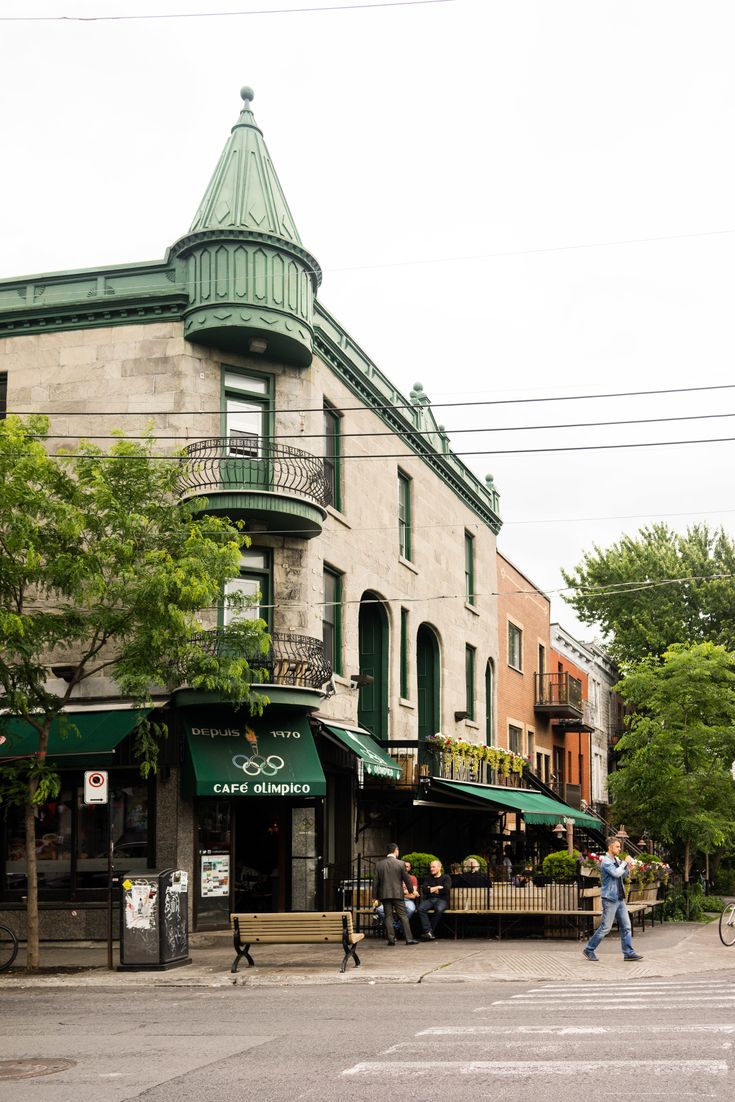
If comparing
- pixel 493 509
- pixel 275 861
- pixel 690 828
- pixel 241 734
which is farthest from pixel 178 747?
pixel 493 509

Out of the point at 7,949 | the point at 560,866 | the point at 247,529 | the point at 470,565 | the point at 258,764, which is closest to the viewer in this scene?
the point at 7,949

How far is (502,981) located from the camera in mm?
16000

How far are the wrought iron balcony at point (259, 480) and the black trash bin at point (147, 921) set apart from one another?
660 cm

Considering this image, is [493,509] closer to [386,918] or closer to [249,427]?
[249,427]

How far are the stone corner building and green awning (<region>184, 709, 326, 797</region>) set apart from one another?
0.03 m

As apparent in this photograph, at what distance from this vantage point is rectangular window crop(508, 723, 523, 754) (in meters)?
38.7

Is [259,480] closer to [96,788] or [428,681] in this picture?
[96,788]

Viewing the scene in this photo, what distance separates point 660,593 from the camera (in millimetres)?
51000

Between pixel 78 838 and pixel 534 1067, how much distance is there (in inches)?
560

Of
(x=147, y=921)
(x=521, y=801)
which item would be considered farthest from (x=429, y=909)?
(x=521, y=801)

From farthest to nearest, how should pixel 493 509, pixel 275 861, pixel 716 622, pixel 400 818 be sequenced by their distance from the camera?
pixel 716 622
pixel 493 509
pixel 400 818
pixel 275 861

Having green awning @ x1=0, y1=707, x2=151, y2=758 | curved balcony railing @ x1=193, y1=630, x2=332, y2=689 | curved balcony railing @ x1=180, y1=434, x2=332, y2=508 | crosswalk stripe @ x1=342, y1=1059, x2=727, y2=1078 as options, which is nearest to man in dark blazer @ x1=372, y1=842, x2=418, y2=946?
curved balcony railing @ x1=193, y1=630, x2=332, y2=689

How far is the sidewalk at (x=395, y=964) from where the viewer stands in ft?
53.4

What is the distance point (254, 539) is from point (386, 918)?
6.85 meters
